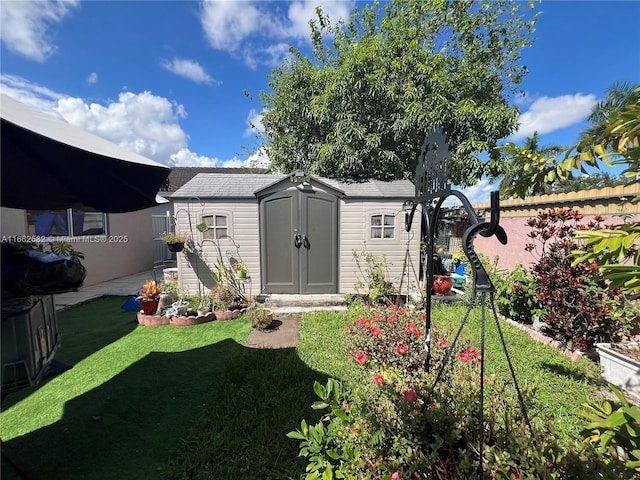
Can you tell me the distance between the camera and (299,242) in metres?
6.02

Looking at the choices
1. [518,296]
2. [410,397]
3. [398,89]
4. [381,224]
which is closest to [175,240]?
[381,224]

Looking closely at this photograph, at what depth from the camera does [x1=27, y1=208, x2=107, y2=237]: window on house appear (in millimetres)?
6484

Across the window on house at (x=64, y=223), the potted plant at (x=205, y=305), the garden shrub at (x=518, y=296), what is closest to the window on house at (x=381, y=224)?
the garden shrub at (x=518, y=296)

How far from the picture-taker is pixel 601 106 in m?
13.4

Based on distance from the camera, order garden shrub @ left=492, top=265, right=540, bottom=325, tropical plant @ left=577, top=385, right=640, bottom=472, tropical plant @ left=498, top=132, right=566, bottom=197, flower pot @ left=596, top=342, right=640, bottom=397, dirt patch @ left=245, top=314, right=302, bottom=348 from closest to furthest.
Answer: tropical plant @ left=577, top=385, right=640, bottom=472 → tropical plant @ left=498, top=132, right=566, bottom=197 → flower pot @ left=596, top=342, right=640, bottom=397 → dirt patch @ left=245, top=314, right=302, bottom=348 → garden shrub @ left=492, top=265, right=540, bottom=325

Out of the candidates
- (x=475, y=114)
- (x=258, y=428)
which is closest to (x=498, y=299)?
(x=258, y=428)

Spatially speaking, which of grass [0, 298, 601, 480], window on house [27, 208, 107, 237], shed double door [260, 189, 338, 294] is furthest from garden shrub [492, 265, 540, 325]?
window on house [27, 208, 107, 237]

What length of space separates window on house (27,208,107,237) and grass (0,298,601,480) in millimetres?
3962

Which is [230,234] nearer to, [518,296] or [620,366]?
[518,296]

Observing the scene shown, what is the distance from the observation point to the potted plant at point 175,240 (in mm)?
5523

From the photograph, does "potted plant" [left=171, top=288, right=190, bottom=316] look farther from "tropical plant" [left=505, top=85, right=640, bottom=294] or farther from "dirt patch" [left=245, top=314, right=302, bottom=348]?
"tropical plant" [left=505, top=85, right=640, bottom=294]

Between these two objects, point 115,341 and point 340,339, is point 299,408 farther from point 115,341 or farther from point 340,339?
point 115,341

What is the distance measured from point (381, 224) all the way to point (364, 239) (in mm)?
524

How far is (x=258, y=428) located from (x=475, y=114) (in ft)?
29.0
